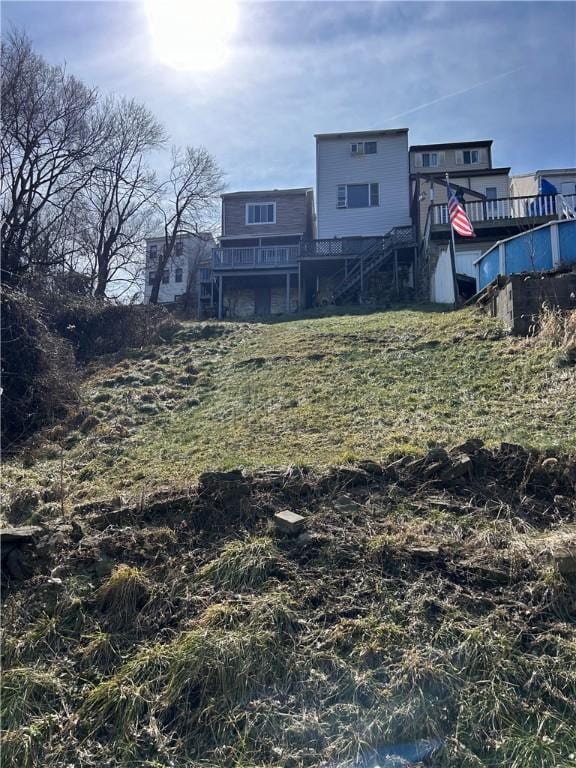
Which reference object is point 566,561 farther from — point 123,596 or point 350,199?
point 350,199

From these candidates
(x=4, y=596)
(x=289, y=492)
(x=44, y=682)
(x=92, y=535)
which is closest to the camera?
(x=44, y=682)

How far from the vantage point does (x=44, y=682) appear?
12.1 feet

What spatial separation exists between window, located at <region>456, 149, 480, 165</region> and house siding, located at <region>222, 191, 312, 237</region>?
25.7 ft

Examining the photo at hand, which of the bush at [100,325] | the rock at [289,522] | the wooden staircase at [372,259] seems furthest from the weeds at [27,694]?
the wooden staircase at [372,259]

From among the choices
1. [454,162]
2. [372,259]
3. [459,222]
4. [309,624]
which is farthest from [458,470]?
[454,162]

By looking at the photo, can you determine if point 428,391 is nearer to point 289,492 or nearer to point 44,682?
point 289,492

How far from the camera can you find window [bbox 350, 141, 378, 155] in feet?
83.3

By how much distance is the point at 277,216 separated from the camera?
27.3 meters

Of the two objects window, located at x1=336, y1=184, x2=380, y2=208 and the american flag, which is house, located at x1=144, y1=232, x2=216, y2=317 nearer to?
window, located at x1=336, y1=184, x2=380, y2=208

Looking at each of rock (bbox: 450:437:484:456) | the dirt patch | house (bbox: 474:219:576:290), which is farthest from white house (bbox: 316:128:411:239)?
the dirt patch

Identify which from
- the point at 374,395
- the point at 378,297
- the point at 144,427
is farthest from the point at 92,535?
the point at 378,297

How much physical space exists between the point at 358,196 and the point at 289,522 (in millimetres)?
22854

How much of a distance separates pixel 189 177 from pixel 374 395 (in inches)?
961

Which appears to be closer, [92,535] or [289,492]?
[92,535]
